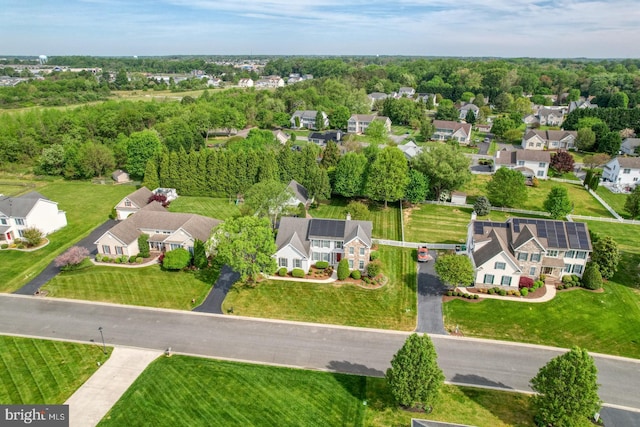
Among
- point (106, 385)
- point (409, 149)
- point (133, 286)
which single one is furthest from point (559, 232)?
point (133, 286)

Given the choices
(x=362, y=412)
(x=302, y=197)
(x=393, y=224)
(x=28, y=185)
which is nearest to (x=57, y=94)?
(x=28, y=185)

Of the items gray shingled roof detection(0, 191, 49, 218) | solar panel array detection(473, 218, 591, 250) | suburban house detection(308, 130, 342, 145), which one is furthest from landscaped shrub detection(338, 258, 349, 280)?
suburban house detection(308, 130, 342, 145)

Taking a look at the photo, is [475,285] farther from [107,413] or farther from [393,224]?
[107,413]

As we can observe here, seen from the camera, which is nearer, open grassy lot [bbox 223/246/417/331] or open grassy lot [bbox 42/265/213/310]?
open grassy lot [bbox 223/246/417/331]

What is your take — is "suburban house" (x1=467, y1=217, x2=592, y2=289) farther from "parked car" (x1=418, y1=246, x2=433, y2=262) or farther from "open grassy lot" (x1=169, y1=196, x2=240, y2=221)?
"open grassy lot" (x1=169, y1=196, x2=240, y2=221)

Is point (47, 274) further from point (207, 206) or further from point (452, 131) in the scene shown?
point (452, 131)

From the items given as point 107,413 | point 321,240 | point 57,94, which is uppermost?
point 57,94
